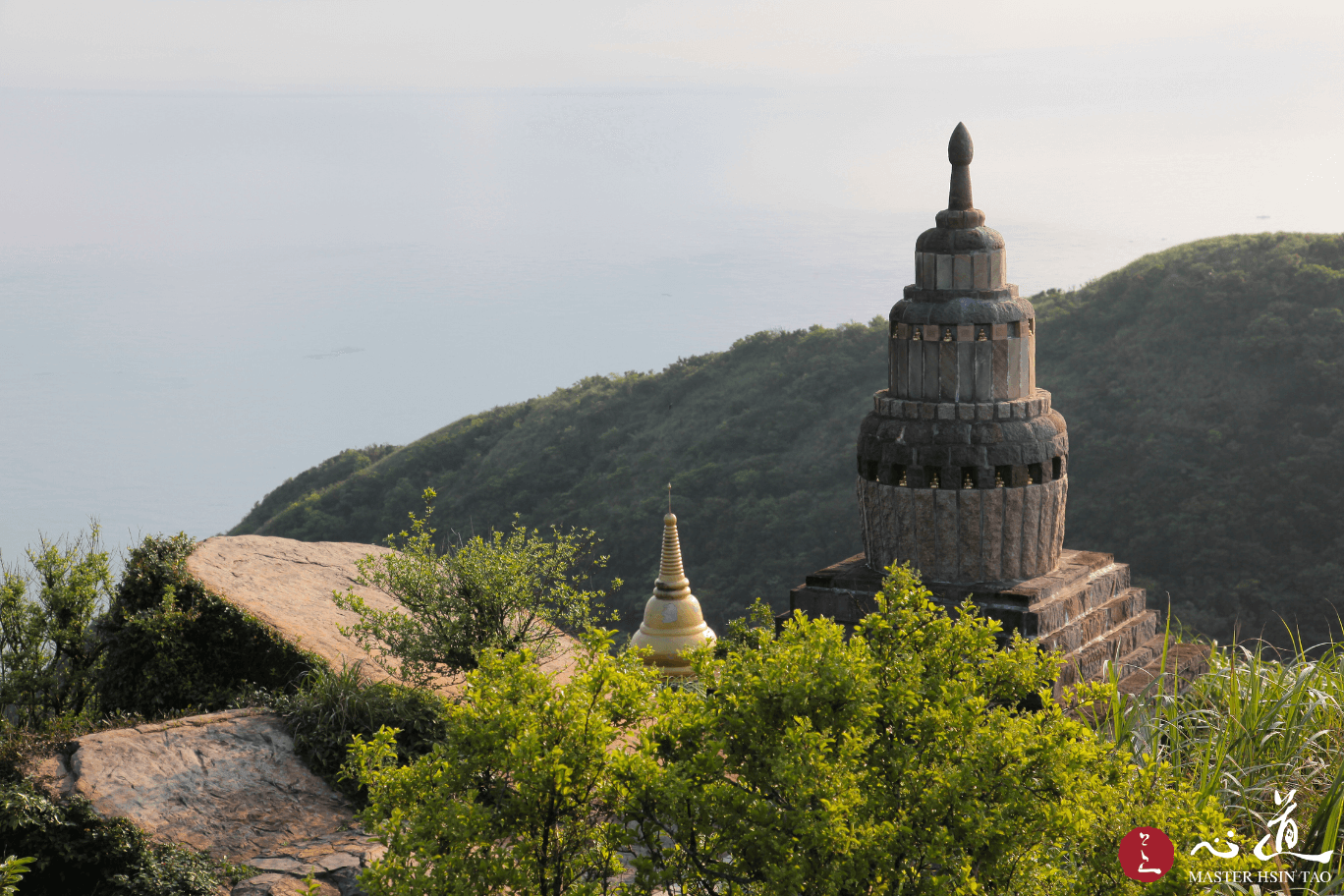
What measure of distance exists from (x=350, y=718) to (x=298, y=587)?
5.08m

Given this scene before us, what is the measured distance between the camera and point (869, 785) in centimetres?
652

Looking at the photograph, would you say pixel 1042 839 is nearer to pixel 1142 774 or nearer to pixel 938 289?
pixel 1142 774

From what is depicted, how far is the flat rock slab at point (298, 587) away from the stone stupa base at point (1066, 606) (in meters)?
3.33

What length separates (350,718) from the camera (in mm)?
12461

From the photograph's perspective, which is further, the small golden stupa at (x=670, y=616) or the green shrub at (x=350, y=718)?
the small golden stupa at (x=670, y=616)

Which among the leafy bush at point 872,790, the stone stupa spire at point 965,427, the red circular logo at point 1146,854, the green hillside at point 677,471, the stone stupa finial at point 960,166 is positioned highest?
the stone stupa finial at point 960,166

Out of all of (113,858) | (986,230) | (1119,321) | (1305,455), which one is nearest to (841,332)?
(1119,321)

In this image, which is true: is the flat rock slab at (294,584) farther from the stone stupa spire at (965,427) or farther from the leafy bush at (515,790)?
the leafy bush at (515,790)

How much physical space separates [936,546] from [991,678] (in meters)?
6.51

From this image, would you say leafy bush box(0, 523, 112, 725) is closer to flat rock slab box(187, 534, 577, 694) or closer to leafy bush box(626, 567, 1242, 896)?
flat rock slab box(187, 534, 577, 694)

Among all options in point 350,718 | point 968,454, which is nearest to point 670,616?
point 968,454

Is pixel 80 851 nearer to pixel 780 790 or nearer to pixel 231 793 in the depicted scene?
pixel 231 793

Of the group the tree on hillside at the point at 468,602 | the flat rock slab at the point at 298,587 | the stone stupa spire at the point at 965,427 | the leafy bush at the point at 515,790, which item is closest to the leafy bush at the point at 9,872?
the leafy bush at the point at 515,790

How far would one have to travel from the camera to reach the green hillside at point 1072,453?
37.7m
